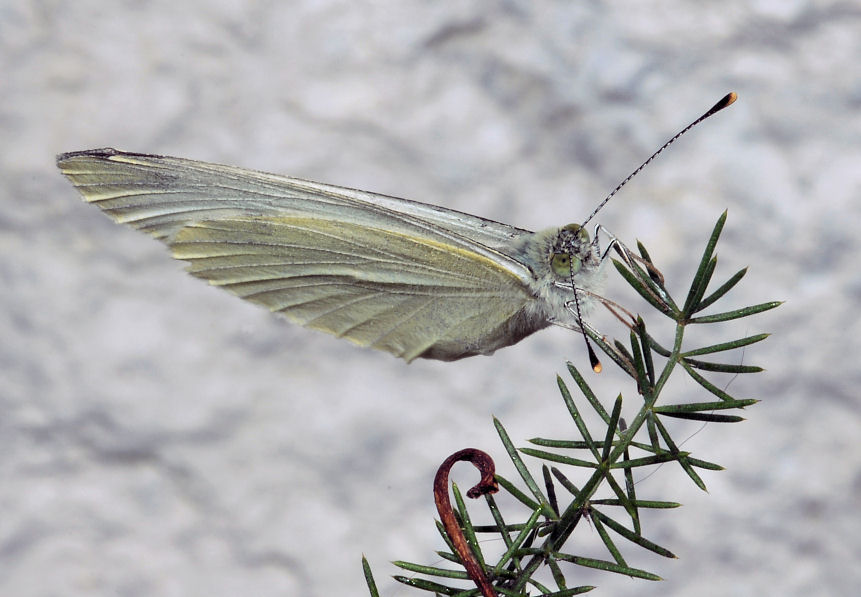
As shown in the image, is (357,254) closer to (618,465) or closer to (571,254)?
(571,254)

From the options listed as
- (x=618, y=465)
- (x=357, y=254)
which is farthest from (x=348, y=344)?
(x=618, y=465)

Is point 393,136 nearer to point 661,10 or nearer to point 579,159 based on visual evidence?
point 579,159

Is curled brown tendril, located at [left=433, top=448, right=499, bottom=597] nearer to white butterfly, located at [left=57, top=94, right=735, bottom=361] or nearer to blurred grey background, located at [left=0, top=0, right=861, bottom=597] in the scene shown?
white butterfly, located at [left=57, top=94, right=735, bottom=361]

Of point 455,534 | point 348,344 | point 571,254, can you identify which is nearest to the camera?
point 455,534

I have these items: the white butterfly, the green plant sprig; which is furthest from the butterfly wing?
the green plant sprig

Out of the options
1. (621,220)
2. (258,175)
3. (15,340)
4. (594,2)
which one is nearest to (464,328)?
(258,175)

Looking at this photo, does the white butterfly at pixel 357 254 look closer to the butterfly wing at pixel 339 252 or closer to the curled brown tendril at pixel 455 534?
the butterfly wing at pixel 339 252

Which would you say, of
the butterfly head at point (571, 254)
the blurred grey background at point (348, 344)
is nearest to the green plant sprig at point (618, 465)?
the butterfly head at point (571, 254)
